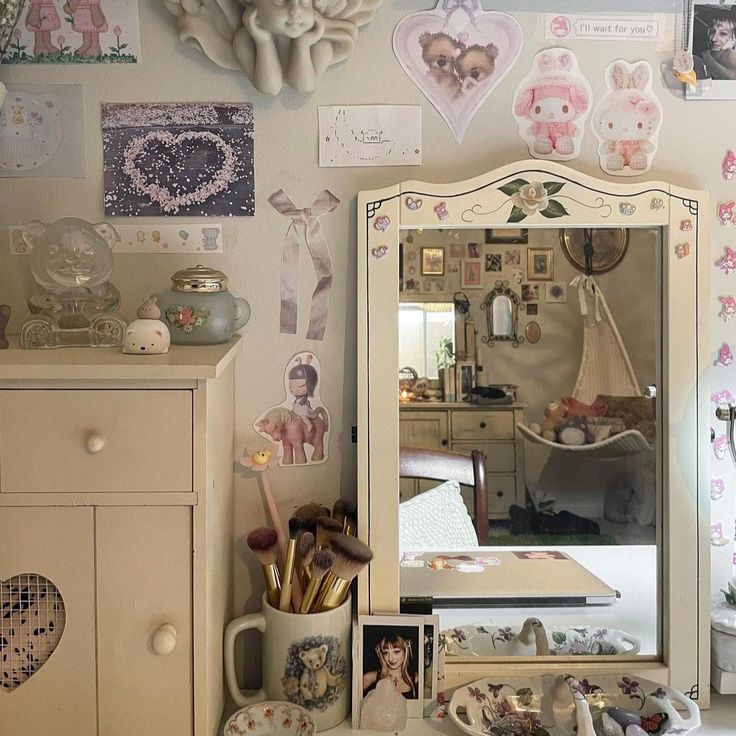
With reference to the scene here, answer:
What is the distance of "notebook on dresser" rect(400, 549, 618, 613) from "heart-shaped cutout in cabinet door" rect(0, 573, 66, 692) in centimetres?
56

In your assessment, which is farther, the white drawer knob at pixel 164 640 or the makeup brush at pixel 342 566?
the makeup brush at pixel 342 566

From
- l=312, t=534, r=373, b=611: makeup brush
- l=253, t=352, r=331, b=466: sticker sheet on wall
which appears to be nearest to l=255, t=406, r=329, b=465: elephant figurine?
l=253, t=352, r=331, b=466: sticker sheet on wall

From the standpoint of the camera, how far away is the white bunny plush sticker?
158cm

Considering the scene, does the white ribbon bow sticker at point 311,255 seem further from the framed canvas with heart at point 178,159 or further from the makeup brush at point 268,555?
the makeup brush at point 268,555

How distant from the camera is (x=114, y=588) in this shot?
4.26 feet

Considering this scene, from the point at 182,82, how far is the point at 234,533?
0.78 m

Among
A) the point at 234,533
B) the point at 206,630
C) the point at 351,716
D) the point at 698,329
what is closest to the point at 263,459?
the point at 234,533

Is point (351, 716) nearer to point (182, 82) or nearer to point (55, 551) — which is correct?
point (55, 551)

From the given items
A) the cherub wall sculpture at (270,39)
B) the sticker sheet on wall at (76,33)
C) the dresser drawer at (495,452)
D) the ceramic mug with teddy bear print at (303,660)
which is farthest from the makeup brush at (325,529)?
the sticker sheet on wall at (76,33)

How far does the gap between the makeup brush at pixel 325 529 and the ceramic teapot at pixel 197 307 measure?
1.11 ft

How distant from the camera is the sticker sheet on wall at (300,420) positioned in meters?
1.62

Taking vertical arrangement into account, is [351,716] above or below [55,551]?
below

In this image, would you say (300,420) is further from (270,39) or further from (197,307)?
(270,39)

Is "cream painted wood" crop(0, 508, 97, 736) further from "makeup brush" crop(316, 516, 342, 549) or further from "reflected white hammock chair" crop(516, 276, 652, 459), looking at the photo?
"reflected white hammock chair" crop(516, 276, 652, 459)
